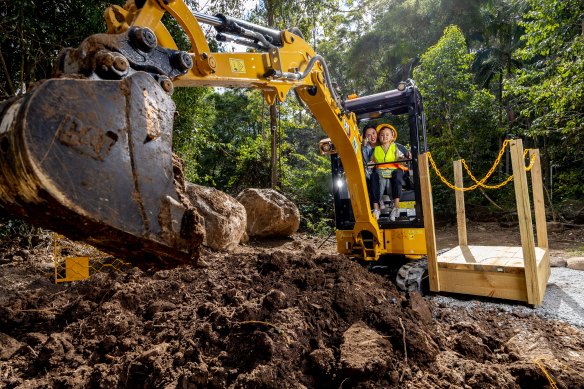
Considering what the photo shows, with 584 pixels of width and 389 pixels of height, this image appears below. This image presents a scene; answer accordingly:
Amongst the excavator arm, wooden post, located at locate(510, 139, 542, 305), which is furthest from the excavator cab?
the excavator arm

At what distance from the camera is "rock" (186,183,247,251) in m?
5.83

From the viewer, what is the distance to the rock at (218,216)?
5832 mm

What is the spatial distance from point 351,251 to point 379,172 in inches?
42.6

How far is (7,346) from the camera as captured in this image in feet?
8.60

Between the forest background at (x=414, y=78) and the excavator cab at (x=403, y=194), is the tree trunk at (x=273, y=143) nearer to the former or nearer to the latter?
the forest background at (x=414, y=78)

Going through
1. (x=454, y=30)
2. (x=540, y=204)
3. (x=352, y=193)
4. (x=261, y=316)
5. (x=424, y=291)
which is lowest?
(x=424, y=291)

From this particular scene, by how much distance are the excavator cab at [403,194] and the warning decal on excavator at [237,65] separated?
6.71ft

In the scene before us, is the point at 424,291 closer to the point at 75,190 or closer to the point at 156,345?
the point at 156,345

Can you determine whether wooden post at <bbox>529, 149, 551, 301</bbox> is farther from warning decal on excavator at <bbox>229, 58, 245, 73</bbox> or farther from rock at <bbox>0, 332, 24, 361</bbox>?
rock at <bbox>0, 332, 24, 361</bbox>

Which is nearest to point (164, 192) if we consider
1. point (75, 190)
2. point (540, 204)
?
point (75, 190)

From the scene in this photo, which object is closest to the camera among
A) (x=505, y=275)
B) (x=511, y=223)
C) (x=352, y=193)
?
(x=505, y=275)

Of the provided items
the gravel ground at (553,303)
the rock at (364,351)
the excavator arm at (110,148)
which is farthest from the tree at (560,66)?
the excavator arm at (110,148)

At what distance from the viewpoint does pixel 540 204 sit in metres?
4.49

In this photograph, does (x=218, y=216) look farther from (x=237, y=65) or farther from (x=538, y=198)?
(x=538, y=198)
